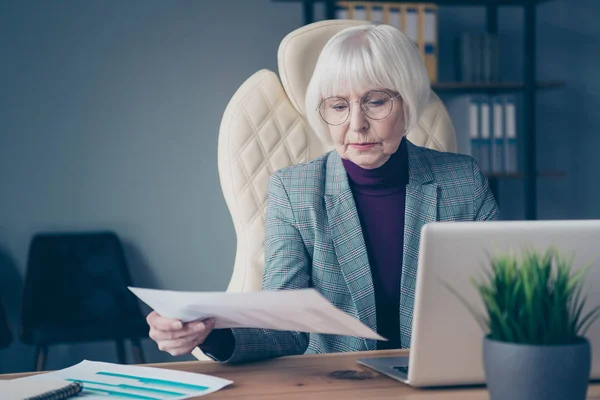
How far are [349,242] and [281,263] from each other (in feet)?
0.48

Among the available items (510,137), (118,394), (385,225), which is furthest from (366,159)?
(510,137)

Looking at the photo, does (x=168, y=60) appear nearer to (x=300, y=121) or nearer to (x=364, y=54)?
(x=300, y=121)

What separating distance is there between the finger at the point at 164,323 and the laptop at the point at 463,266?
32 cm

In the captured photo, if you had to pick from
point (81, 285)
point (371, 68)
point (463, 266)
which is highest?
point (371, 68)

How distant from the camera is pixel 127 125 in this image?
339cm

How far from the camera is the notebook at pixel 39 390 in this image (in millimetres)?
844

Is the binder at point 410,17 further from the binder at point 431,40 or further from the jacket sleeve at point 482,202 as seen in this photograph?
the jacket sleeve at point 482,202

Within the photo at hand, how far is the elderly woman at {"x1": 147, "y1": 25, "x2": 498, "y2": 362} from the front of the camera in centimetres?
140

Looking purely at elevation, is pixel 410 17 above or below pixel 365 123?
above

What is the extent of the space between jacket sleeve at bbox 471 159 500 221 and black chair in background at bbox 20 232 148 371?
1858 millimetres

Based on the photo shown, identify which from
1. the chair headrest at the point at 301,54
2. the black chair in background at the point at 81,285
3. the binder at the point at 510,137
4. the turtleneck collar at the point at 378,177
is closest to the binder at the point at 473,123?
the binder at the point at 510,137

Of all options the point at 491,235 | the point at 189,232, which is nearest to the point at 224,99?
the point at 189,232

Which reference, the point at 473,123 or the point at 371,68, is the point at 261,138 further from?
the point at 473,123

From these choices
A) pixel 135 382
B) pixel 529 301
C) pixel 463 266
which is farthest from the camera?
pixel 135 382
